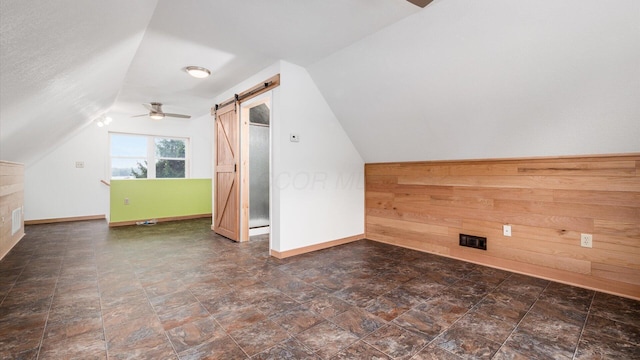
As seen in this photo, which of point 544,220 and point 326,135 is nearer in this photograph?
point 544,220

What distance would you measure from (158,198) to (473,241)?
5.88 metres

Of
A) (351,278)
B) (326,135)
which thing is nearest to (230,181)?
(326,135)

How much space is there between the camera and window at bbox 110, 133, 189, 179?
6.68 meters

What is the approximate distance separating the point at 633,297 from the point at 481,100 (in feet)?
6.71

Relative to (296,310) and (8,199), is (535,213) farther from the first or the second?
(8,199)

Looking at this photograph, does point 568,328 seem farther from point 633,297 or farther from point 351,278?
point 351,278

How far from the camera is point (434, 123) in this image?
311 centimetres

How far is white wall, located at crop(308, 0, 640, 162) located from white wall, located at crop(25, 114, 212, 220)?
5625mm

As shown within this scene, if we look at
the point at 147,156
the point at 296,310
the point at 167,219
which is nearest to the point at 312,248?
the point at 296,310

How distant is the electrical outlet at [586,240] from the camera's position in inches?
97.7

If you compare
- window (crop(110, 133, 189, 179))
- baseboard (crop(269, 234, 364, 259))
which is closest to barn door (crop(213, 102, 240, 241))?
baseboard (crop(269, 234, 364, 259))

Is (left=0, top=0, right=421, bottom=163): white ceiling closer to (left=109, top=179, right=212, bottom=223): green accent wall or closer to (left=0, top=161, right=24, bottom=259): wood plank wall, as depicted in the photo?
(left=0, top=161, right=24, bottom=259): wood plank wall

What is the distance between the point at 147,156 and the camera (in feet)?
23.0

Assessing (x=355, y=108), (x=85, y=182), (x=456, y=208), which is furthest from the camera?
(x=85, y=182)
